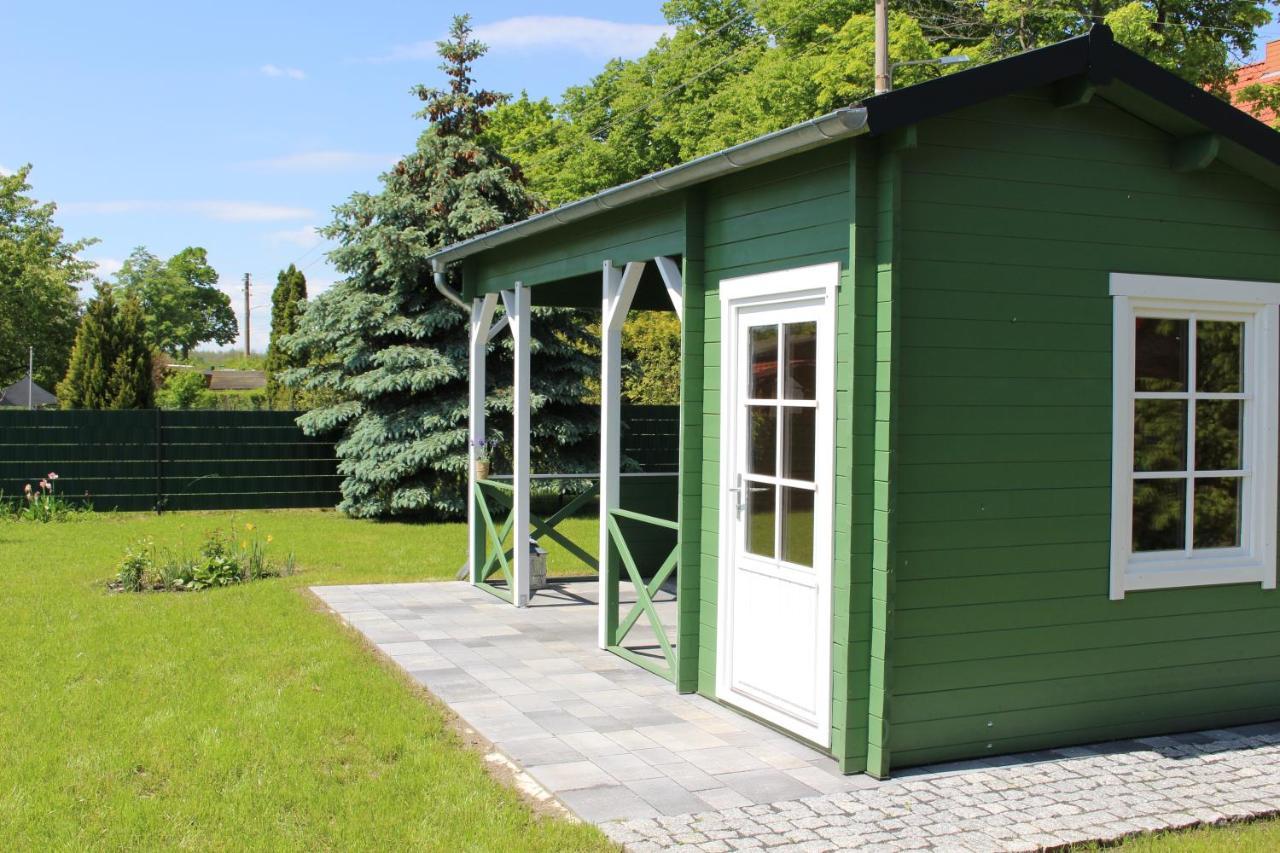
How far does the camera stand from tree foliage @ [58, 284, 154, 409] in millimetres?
22828

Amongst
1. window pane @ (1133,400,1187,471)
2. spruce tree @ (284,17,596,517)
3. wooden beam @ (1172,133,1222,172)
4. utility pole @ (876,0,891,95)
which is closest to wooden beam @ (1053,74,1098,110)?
wooden beam @ (1172,133,1222,172)

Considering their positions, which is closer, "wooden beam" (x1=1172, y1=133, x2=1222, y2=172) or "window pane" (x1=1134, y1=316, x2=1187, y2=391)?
"wooden beam" (x1=1172, y1=133, x2=1222, y2=172)

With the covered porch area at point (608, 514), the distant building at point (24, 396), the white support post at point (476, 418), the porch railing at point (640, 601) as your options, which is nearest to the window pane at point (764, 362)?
the covered porch area at point (608, 514)

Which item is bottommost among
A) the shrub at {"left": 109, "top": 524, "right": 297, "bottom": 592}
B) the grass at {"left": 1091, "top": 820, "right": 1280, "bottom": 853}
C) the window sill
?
the grass at {"left": 1091, "top": 820, "right": 1280, "bottom": 853}

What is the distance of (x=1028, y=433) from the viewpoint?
5328 millimetres

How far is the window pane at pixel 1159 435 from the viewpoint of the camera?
5.64 metres

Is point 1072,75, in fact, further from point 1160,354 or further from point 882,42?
point 882,42

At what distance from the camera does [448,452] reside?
51.6 feet

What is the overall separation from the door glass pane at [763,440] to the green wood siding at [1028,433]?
81cm

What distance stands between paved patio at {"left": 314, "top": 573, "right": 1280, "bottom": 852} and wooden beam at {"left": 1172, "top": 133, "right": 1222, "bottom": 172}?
8.88 ft

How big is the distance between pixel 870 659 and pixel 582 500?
192 inches

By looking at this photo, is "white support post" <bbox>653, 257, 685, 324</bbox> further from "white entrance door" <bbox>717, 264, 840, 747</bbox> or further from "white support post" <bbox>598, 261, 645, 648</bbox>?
"white support post" <bbox>598, 261, 645, 648</bbox>

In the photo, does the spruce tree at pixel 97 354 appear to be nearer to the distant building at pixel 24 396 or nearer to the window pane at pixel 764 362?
the distant building at pixel 24 396

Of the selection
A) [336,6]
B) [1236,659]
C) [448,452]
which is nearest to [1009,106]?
[1236,659]
